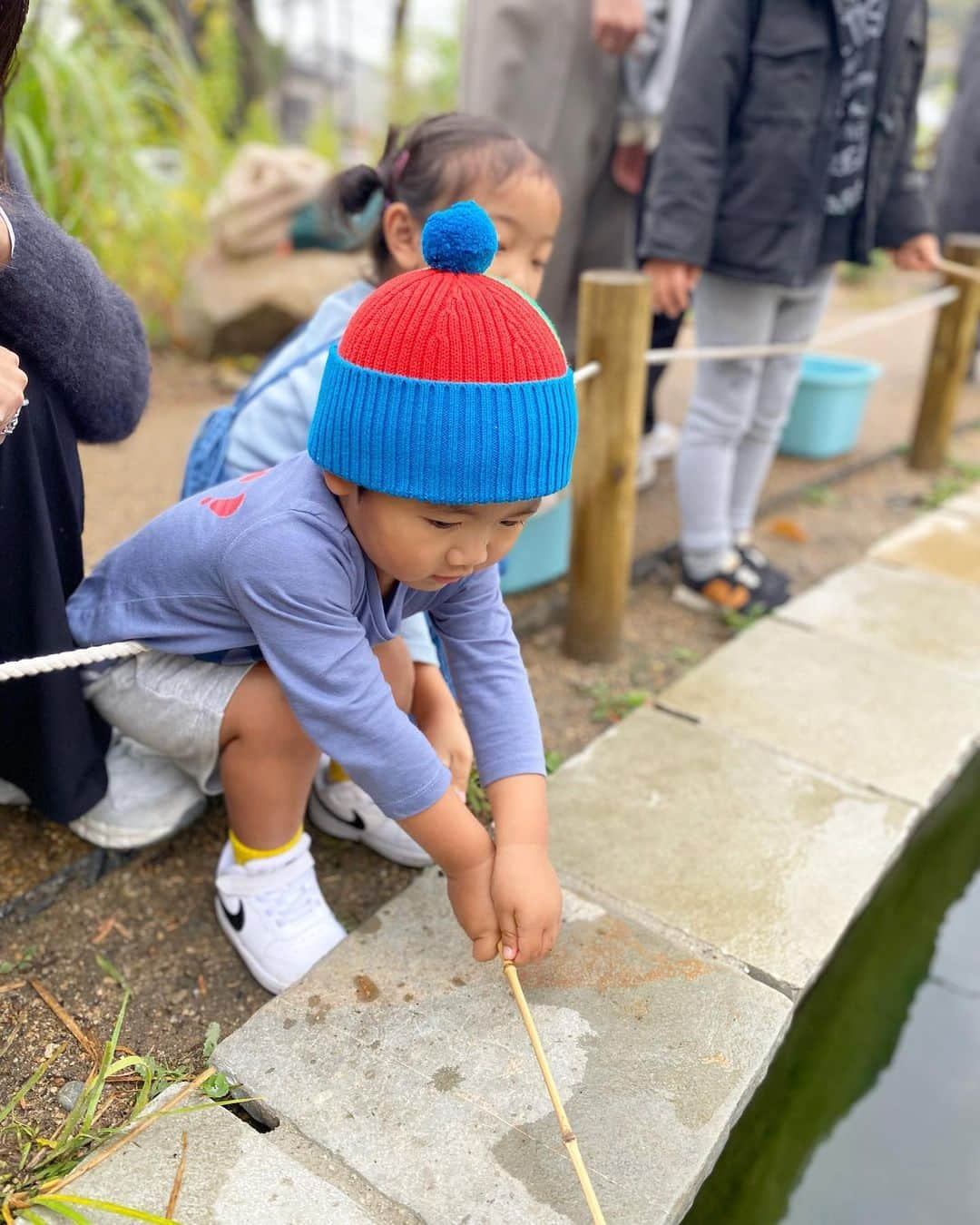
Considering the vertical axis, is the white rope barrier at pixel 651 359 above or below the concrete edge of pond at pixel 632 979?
above

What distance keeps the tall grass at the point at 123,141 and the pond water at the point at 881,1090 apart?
110 inches

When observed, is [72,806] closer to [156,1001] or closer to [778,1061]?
[156,1001]

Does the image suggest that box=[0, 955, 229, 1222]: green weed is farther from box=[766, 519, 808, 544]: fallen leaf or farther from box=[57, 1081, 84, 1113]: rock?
box=[766, 519, 808, 544]: fallen leaf

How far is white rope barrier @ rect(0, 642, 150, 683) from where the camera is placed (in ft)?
4.02

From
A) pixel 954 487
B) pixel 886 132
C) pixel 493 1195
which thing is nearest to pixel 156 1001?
pixel 493 1195

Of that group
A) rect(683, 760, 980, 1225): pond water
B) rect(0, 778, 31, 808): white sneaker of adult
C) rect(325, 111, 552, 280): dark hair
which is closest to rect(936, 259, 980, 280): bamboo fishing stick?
rect(325, 111, 552, 280): dark hair

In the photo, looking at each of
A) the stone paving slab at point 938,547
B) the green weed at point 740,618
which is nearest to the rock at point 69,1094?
the green weed at point 740,618

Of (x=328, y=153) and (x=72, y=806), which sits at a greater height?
(x=328, y=153)

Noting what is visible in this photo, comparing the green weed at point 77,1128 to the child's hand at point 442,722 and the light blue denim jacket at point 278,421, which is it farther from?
the light blue denim jacket at point 278,421

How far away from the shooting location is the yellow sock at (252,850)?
4.79 ft

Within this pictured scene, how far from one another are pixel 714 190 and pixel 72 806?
1.74 metres

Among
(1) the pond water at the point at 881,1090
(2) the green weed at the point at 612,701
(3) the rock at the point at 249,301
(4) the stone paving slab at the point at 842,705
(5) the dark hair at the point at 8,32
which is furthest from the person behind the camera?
(3) the rock at the point at 249,301

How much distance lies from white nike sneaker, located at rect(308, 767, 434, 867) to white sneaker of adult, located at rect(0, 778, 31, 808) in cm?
44

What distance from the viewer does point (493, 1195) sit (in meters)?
1.10
